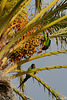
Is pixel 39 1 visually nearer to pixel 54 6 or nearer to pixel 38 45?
pixel 54 6

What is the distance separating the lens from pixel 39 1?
20.4 ft

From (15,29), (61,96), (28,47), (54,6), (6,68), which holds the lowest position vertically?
(61,96)

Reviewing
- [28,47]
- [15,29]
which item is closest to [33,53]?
[28,47]

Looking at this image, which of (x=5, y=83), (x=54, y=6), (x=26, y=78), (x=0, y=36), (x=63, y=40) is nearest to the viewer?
(x=5, y=83)

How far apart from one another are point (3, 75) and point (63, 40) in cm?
315

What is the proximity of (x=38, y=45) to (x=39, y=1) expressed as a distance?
1231 mm

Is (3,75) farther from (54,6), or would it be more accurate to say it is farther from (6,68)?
(54,6)

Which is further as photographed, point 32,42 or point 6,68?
point 32,42

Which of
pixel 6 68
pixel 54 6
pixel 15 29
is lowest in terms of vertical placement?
pixel 6 68

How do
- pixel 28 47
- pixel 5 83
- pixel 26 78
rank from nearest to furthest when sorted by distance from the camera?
pixel 5 83 < pixel 28 47 < pixel 26 78

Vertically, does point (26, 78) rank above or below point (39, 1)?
below

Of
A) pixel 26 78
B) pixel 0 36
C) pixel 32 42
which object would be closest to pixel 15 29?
pixel 32 42

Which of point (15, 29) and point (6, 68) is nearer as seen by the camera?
point (6, 68)

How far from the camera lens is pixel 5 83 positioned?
466cm
